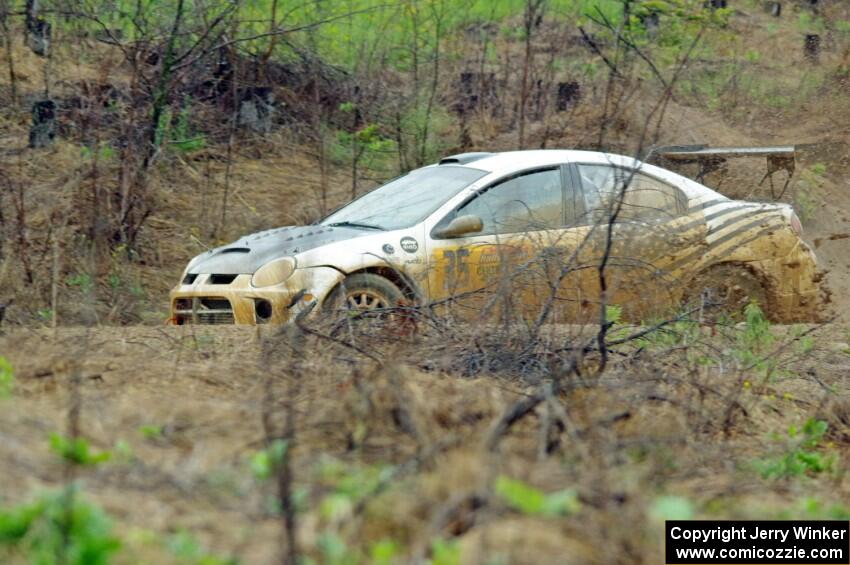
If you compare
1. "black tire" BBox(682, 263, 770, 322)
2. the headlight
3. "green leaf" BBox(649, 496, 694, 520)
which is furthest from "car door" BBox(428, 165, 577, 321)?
"green leaf" BBox(649, 496, 694, 520)

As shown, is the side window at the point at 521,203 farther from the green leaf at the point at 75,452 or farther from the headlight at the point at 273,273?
the green leaf at the point at 75,452

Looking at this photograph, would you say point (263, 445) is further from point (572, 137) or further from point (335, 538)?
point (572, 137)

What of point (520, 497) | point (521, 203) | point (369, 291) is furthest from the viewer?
point (521, 203)

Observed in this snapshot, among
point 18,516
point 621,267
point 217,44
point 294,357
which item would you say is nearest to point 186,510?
point 18,516

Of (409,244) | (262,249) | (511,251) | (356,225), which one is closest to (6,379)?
(511,251)

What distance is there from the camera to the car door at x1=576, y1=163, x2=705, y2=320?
7324 millimetres

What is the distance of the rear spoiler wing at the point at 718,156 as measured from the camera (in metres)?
13.3

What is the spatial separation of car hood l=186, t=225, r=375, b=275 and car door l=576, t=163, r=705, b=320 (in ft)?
5.44

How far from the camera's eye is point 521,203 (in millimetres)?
8789

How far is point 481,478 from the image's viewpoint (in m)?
3.32

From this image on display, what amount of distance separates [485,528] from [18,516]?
1203 millimetres

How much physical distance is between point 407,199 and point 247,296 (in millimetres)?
1552

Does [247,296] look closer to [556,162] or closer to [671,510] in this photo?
[556,162]

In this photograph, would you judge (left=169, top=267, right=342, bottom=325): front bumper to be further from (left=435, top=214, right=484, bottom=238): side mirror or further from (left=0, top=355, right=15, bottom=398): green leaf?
(left=0, top=355, right=15, bottom=398): green leaf
